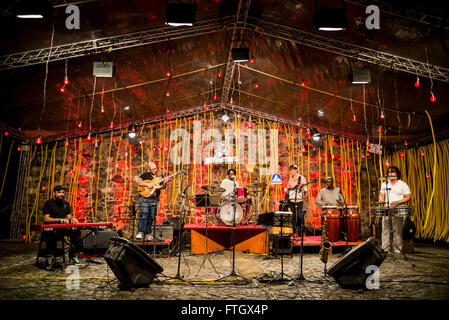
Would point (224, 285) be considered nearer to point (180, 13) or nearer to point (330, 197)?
point (180, 13)

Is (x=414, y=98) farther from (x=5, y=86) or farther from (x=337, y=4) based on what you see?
(x=5, y=86)

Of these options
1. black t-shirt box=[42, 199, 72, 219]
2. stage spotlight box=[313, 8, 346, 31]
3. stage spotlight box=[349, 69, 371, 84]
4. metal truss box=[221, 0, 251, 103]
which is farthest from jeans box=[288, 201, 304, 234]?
black t-shirt box=[42, 199, 72, 219]

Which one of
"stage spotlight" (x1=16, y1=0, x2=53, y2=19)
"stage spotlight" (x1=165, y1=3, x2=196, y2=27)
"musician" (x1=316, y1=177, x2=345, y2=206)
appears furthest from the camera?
"musician" (x1=316, y1=177, x2=345, y2=206)

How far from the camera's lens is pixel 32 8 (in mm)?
4078

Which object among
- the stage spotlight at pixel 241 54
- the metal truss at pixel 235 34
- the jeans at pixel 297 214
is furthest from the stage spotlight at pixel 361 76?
the jeans at pixel 297 214

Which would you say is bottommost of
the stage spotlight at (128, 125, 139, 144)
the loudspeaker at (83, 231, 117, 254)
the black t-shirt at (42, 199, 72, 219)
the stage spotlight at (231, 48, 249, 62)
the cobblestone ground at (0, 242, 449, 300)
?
the cobblestone ground at (0, 242, 449, 300)

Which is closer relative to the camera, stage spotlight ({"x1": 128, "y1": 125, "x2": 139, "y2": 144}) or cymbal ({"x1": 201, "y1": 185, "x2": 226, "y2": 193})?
cymbal ({"x1": 201, "y1": 185, "x2": 226, "y2": 193})

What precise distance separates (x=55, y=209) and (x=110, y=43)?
3.44 m

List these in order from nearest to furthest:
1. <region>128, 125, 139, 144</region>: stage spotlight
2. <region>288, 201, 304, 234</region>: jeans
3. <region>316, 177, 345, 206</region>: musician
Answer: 1. <region>316, 177, 345, 206</region>: musician
2. <region>288, 201, 304, 234</region>: jeans
3. <region>128, 125, 139, 144</region>: stage spotlight

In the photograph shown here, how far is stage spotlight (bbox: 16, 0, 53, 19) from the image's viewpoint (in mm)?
4047

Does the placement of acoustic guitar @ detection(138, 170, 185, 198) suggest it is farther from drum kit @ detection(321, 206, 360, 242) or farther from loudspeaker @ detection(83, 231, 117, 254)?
drum kit @ detection(321, 206, 360, 242)

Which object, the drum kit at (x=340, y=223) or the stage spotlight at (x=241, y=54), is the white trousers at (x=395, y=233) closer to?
the drum kit at (x=340, y=223)

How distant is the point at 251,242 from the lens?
7156mm

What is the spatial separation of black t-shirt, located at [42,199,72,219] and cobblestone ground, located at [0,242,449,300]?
94 centimetres
